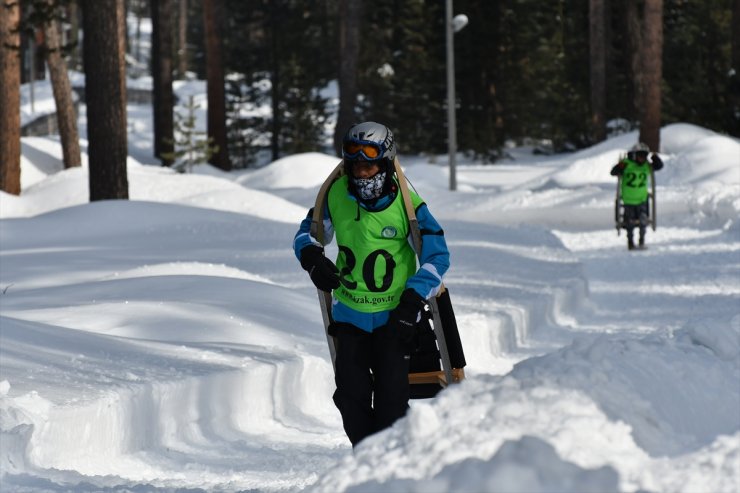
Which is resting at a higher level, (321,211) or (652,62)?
(321,211)

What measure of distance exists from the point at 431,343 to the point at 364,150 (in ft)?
3.19

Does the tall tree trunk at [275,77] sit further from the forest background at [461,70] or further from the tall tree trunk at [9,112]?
the tall tree trunk at [9,112]

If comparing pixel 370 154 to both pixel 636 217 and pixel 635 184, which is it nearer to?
pixel 636 217

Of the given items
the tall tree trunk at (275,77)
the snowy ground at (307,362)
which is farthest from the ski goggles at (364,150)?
the tall tree trunk at (275,77)

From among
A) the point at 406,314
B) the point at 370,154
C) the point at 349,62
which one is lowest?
the point at 349,62

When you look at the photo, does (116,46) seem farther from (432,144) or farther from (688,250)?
(432,144)

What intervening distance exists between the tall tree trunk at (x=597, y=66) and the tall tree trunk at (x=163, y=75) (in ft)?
41.8

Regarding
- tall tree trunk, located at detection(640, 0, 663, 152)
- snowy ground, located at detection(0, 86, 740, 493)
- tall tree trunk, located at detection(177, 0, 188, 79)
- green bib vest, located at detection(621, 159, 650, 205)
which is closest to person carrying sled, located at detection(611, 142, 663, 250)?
green bib vest, located at detection(621, 159, 650, 205)

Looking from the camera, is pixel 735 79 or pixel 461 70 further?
pixel 461 70

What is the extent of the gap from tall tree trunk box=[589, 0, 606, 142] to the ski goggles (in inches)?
1396

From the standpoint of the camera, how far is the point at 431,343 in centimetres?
598

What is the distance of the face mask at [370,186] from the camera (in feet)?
18.6

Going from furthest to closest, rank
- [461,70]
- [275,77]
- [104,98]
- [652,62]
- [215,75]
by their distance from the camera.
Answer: [275,77], [461,70], [215,75], [652,62], [104,98]

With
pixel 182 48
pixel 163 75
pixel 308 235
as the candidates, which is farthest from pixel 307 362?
pixel 182 48
